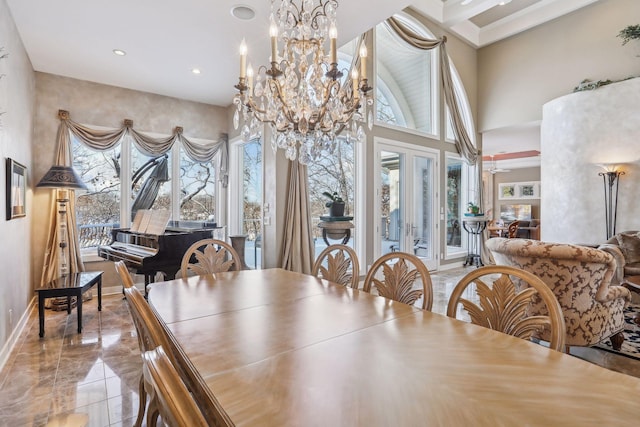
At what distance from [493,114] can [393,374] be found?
763cm

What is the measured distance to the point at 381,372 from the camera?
3.27 feet

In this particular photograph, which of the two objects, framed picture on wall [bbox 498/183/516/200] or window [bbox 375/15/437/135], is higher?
window [bbox 375/15/437/135]

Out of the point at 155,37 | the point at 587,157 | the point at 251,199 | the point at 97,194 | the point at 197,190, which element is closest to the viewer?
the point at 155,37

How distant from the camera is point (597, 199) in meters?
5.37

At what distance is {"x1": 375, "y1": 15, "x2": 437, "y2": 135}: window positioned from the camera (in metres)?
5.67

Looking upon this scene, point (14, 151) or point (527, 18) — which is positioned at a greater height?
point (527, 18)

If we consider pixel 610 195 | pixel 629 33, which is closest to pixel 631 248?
pixel 610 195

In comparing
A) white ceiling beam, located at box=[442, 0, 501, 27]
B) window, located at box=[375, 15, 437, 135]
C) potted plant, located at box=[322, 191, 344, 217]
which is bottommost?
potted plant, located at box=[322, 191, 344, 217]

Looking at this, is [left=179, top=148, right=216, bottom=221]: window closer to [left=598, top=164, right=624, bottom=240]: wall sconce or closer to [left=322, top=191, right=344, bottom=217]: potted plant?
[left=322, top=191, right=344, bottom=217]: potted plant

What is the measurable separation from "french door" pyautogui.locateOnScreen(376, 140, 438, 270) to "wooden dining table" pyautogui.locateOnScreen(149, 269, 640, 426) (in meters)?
3.97

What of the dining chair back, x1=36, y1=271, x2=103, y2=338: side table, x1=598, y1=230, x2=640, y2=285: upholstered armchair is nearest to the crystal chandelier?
the dining chair back

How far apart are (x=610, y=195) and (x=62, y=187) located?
8.02 m

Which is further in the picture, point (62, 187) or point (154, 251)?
point (62, 187)

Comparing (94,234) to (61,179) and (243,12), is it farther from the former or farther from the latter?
(243,12)
